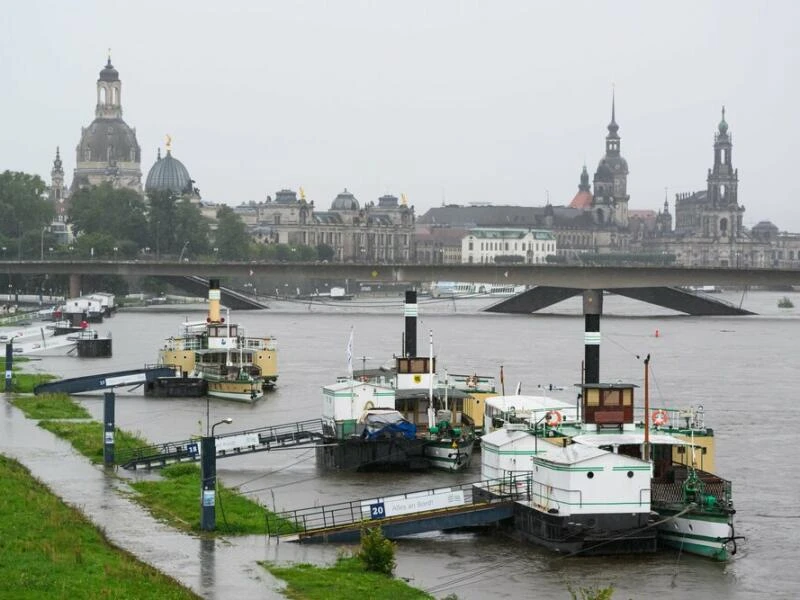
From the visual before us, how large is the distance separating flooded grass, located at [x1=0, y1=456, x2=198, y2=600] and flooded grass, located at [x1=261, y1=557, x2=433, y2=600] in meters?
2.31

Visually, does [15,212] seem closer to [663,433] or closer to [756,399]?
[756,399]

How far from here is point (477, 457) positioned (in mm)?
48625

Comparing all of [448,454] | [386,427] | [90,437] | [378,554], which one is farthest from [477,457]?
[378,554]

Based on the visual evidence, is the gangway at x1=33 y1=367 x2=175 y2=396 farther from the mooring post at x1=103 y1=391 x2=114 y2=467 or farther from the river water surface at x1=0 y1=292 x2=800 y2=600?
Answer: the mooring post at x1=103 y1=391 x2=114 y2=467

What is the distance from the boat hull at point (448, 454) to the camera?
152 ft

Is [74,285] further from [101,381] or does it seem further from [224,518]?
[224,518]

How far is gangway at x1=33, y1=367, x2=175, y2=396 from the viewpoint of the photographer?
216 feet

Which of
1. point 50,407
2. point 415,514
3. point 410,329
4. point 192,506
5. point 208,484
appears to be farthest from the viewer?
point 410,329

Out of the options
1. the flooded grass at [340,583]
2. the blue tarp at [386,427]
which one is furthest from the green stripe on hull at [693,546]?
the blue tarp at [386,427]

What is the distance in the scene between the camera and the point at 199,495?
41062 millimetres

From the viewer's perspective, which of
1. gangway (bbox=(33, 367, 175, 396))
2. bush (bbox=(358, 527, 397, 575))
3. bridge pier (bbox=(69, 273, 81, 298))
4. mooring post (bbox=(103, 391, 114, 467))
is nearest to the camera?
bush (bbox=(358, 527, 397, 575))

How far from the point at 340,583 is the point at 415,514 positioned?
5.26 metres

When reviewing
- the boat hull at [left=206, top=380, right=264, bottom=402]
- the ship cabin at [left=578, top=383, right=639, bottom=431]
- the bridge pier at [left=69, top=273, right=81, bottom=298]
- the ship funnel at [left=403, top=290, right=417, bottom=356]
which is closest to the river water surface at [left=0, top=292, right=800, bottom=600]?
the boat hull at [left=206, top=380, right=264, bottom=402]

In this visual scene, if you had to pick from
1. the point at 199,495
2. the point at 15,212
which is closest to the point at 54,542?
the point at 199,495
